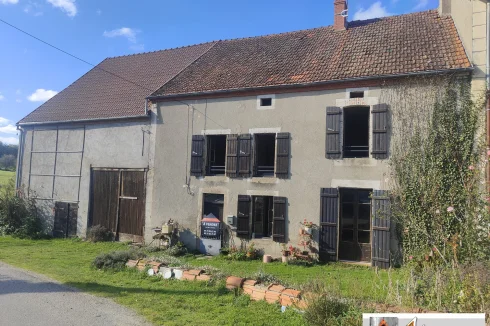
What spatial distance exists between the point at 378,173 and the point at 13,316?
873 cm

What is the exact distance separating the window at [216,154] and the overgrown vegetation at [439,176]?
18.3 ft

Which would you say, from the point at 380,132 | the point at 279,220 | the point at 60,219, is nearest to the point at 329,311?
the point at 279,220

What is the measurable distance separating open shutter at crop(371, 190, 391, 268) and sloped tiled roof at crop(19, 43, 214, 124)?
9.11 m

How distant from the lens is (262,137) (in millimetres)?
11672

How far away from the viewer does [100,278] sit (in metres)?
8.12

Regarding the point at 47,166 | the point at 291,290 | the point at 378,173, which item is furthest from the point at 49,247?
the point at 378,173

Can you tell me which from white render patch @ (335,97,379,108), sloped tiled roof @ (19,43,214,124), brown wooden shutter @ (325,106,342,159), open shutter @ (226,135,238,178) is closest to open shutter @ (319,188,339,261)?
brown wooden shutter @ (325,106,342,159)

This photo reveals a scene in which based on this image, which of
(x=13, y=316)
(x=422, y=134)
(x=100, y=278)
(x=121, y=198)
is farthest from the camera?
(x=121, y=198)

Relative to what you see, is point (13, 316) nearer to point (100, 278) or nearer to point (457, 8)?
point (100, 278)

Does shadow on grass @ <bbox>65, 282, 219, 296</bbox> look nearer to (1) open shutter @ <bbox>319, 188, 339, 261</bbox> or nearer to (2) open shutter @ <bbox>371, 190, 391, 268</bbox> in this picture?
(1) open shutter @ <bbox>319, 188, 339, 261</bbox>

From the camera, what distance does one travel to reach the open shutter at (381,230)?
9297mm

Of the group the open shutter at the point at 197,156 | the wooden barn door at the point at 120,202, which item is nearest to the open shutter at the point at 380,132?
the open shutter at the point at 197,156

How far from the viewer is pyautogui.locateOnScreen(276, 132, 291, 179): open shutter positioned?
10.8 meters

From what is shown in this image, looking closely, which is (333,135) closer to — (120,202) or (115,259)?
(115,259)
